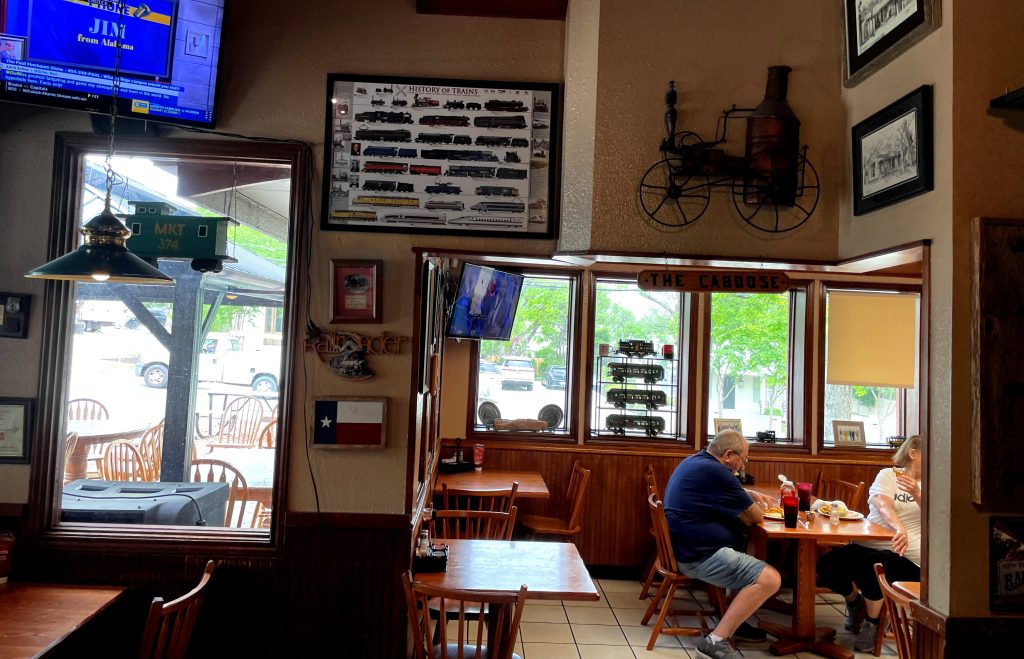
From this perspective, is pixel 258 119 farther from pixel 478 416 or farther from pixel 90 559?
pixel 478 416

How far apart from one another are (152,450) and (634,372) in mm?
3714

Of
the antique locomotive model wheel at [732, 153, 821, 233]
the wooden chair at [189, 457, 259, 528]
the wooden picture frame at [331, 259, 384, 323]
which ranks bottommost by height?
the wooden chair at [189, 457, 259, 528]

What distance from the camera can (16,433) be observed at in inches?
128

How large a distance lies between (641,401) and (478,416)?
1.37m

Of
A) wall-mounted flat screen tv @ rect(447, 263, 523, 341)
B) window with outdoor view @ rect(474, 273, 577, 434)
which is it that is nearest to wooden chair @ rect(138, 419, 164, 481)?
wall-mounted flat screen tv @ rect(447, 263, 523, 341)

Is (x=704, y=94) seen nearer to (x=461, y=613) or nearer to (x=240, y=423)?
(x=461, y=613)

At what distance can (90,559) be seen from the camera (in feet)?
10.6

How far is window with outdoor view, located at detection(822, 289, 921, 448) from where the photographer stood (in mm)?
5852

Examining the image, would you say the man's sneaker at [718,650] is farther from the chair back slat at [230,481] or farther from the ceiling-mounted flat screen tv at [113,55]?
the ceiling-mounted flat screen tv at [113,55]

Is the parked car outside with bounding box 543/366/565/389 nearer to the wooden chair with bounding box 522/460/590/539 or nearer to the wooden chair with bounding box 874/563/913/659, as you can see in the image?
the wooden chair with bounding box 522/460/590/539

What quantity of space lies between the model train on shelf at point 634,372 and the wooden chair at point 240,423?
3.27m

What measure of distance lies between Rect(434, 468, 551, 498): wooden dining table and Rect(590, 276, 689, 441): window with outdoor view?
2.62 feet

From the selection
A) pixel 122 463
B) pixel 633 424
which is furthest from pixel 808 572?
pixel 122 463

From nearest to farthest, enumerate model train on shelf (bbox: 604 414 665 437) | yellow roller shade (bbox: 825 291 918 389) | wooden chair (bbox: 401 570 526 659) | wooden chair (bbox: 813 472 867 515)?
wooden chair (bbox: 401 570 526 659)
wooden chair (bbox: 813 472 867 515)
yellow roller shade (bbox: 825 291 918 389)
model train on shelf (bbox: 604 414 665 437)
